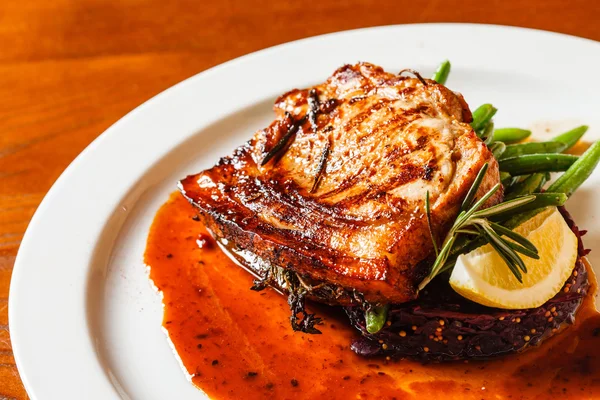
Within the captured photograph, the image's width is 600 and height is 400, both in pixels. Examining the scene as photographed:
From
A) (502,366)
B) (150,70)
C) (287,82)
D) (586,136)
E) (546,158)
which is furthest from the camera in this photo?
(150,70)

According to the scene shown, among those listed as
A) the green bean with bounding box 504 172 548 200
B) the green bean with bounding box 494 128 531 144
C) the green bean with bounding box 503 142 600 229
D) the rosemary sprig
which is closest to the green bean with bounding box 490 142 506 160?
the green bean with bounding box 504 172 548 200

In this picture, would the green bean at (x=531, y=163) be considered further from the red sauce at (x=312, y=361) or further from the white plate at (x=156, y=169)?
the red sauce at (x=312, y=361)

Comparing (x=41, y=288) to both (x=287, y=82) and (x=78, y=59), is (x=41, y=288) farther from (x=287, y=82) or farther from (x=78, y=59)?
(x=78, y=59)

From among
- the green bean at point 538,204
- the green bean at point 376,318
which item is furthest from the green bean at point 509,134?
the green bean at point 376,318

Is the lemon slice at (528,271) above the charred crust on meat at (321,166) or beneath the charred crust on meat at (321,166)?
beneath

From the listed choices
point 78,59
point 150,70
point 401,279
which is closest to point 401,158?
point 401,279

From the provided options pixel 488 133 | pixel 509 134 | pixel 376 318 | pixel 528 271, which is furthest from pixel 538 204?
pixel 509 134
